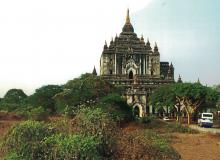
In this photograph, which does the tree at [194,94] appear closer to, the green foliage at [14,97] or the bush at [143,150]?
the green foliage at [14,97]

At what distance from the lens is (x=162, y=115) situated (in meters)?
66.9

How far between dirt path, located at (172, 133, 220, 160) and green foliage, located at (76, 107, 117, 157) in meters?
11.5

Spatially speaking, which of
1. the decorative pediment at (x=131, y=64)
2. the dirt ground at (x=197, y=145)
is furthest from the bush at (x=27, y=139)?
the decorative pediment at (x=131, y=64)

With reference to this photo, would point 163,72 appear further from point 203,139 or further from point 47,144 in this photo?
point 47,144

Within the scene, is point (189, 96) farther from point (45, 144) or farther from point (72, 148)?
point (72, 148)

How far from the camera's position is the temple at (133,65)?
67.4 meters

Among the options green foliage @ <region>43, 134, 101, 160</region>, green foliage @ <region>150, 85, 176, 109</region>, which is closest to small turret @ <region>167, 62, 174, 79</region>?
green foliage @ <region>150, 85, 176, 109</region>

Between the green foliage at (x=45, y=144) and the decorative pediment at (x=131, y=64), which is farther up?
the decorative pediment at (x=131, y=64)

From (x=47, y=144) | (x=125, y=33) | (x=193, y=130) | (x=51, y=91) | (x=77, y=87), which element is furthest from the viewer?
(x=125, y=33)

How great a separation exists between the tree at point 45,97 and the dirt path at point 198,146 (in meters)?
25.1

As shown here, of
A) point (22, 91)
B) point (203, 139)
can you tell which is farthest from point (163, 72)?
point (203, 139)

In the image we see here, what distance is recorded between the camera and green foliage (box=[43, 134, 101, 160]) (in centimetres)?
1250

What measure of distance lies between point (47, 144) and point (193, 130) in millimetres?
29248

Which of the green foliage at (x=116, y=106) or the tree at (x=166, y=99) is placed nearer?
the green foliage at (x=116, y=106)
